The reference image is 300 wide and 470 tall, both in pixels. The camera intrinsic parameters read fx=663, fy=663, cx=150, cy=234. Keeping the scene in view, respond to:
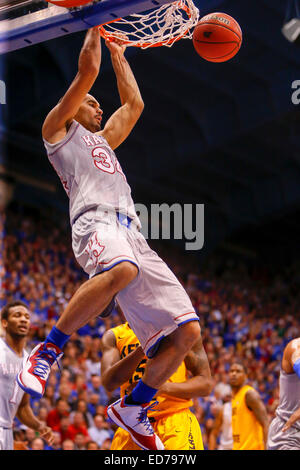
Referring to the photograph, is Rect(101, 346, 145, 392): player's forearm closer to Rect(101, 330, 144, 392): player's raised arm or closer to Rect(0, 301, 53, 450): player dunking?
Rect(101, 330, 144, 392): player's raised arm

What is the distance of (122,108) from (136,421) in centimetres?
186

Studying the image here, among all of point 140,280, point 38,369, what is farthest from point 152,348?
point 38,369

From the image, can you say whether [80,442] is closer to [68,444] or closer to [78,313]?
[68,444]

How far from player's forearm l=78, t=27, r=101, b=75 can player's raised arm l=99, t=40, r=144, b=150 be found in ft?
1.34

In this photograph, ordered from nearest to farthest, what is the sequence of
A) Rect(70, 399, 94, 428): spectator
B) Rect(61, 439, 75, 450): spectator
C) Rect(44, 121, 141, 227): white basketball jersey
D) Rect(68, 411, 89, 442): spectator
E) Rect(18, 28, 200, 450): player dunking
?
Rect(18, 28, 200, 450): player dunking → Rect(44, 121, 141, 227): white basketball jersey → Rect(61, 439, 75, 450): spectator → Rect(68, 411, 89, 442): spectator → Rect(70, 399, 94, 428): spectator

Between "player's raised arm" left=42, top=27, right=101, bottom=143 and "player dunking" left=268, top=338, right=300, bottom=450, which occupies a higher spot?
"player's raised arm" left=42, top=27, right=101, bottom=143

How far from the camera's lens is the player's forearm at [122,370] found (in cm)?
407

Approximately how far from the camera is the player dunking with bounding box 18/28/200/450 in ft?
10.7

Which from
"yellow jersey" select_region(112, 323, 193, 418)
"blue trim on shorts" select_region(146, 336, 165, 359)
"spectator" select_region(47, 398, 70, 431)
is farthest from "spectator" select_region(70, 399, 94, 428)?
"blue trim on shorts" select_region(146, 336, 165, 359)

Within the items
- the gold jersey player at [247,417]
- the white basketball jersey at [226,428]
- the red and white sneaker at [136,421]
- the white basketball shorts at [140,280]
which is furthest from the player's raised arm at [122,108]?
the white basketball jersey at [226,428]

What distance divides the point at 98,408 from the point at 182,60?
660 centimetres

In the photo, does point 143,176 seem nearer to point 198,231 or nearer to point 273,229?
point 198,231

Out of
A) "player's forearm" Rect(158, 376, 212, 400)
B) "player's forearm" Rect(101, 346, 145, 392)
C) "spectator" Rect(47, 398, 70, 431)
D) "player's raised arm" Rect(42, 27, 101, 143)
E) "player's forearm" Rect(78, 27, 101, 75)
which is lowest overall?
"spectator" Rect(47, 398, 70, 431)

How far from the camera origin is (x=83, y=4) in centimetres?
386
